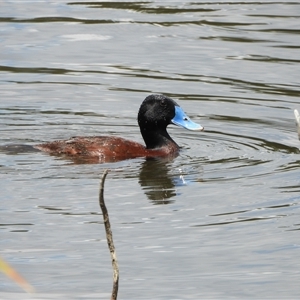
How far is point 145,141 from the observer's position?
41.8ft

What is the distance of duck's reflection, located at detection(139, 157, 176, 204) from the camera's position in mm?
10336

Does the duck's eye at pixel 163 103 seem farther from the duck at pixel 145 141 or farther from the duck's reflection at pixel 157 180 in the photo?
the duck's reflection at pixel 157 180

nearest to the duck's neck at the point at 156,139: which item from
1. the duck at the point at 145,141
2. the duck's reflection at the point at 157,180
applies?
the duck at the point at 145,141

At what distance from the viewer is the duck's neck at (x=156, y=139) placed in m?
12.5

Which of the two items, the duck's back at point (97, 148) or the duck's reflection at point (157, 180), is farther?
the duck's back at point (97, 148)

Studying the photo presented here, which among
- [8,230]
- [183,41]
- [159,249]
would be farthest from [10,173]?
[183,41]

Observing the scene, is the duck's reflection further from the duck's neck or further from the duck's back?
the duck's neck

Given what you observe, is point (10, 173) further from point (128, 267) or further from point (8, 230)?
point (128, 267)

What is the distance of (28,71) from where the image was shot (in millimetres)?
16078

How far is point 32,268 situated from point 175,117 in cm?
508

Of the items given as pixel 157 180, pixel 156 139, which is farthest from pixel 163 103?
pixel 157 180

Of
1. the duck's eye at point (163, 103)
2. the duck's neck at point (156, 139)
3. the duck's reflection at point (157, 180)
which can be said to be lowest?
the duck's reflection at point (157, 180)

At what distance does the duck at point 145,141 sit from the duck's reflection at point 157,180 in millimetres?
228

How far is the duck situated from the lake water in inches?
6.8
